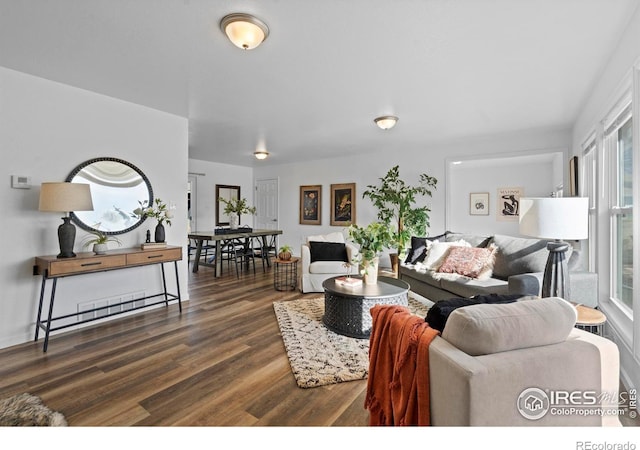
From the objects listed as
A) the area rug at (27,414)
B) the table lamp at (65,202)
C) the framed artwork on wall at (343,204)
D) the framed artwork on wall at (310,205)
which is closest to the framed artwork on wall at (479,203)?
the framed artwork on wall at (343,204)

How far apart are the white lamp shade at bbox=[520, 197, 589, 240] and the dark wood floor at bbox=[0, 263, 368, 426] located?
173 cm

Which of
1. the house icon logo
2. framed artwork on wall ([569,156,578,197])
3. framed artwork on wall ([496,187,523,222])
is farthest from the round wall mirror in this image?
framed artwork on wall ([496,187,523,222])

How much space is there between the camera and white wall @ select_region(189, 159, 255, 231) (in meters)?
7.55

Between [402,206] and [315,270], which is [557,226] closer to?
[315,270]

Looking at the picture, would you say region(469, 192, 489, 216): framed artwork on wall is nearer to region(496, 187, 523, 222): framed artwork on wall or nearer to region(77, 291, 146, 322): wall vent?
region(496, 187, 523, 222): framed artwork on wall

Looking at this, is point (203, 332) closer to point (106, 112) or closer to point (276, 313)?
point (276, 313)

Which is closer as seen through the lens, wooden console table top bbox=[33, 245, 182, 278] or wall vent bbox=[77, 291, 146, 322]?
wooden console table top bbox=[33, 245, 182, 278]

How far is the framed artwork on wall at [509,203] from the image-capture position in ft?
23.2

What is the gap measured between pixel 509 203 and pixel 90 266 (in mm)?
7841

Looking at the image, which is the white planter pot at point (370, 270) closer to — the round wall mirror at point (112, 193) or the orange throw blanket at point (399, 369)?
the orange throw blanket at point (399, 369)
